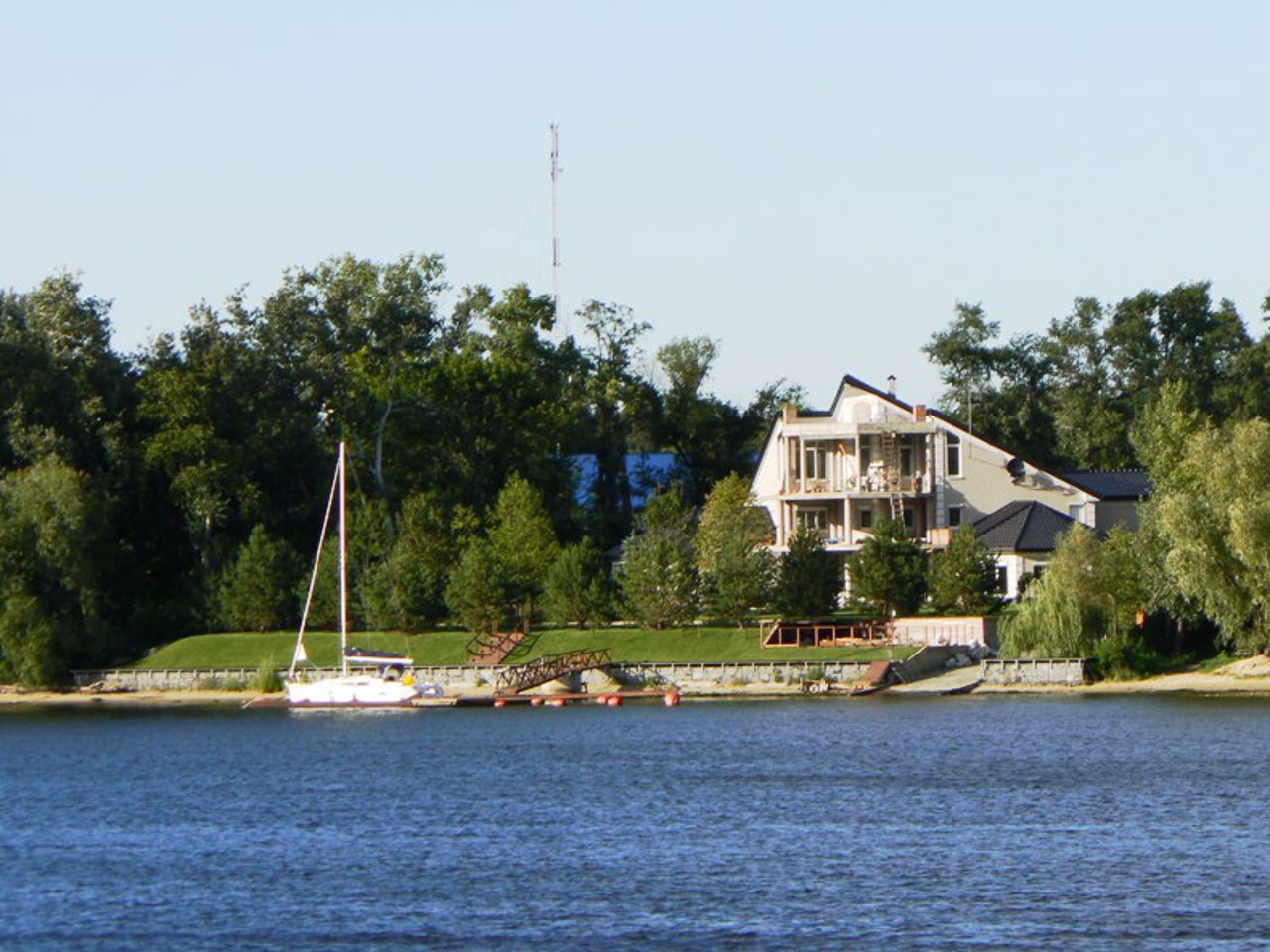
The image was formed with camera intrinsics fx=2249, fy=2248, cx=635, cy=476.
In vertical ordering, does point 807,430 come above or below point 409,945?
above

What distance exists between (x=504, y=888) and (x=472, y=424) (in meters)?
73.4

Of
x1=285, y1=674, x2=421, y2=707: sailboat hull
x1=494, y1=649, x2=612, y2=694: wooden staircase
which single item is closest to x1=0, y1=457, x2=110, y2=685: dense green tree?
x1=285, y1=674, x2=421, y2=707: sailboat hull

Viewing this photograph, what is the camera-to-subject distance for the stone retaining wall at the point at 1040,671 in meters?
82.5

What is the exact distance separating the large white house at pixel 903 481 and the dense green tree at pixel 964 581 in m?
Answer: 11.7

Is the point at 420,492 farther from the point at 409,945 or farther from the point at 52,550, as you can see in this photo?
the point at 409,945

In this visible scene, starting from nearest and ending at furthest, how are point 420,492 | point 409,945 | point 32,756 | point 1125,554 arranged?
point 409,945, point 32,756, point 1125,554, point 420,492

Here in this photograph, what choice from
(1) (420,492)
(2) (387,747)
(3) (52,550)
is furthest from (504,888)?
(1) (420,492)

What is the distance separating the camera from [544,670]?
8825 cm

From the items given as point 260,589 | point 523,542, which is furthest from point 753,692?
point 260,589

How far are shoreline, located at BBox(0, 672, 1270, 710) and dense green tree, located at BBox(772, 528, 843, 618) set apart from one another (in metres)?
6.46

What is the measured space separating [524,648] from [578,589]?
3.36 m

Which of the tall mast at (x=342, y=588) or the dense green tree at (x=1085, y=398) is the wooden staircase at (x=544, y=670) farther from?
the dense green tree at (x=1085, y=398)

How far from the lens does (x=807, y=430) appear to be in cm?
10294

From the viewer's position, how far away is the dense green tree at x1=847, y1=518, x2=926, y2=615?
3504 inches
